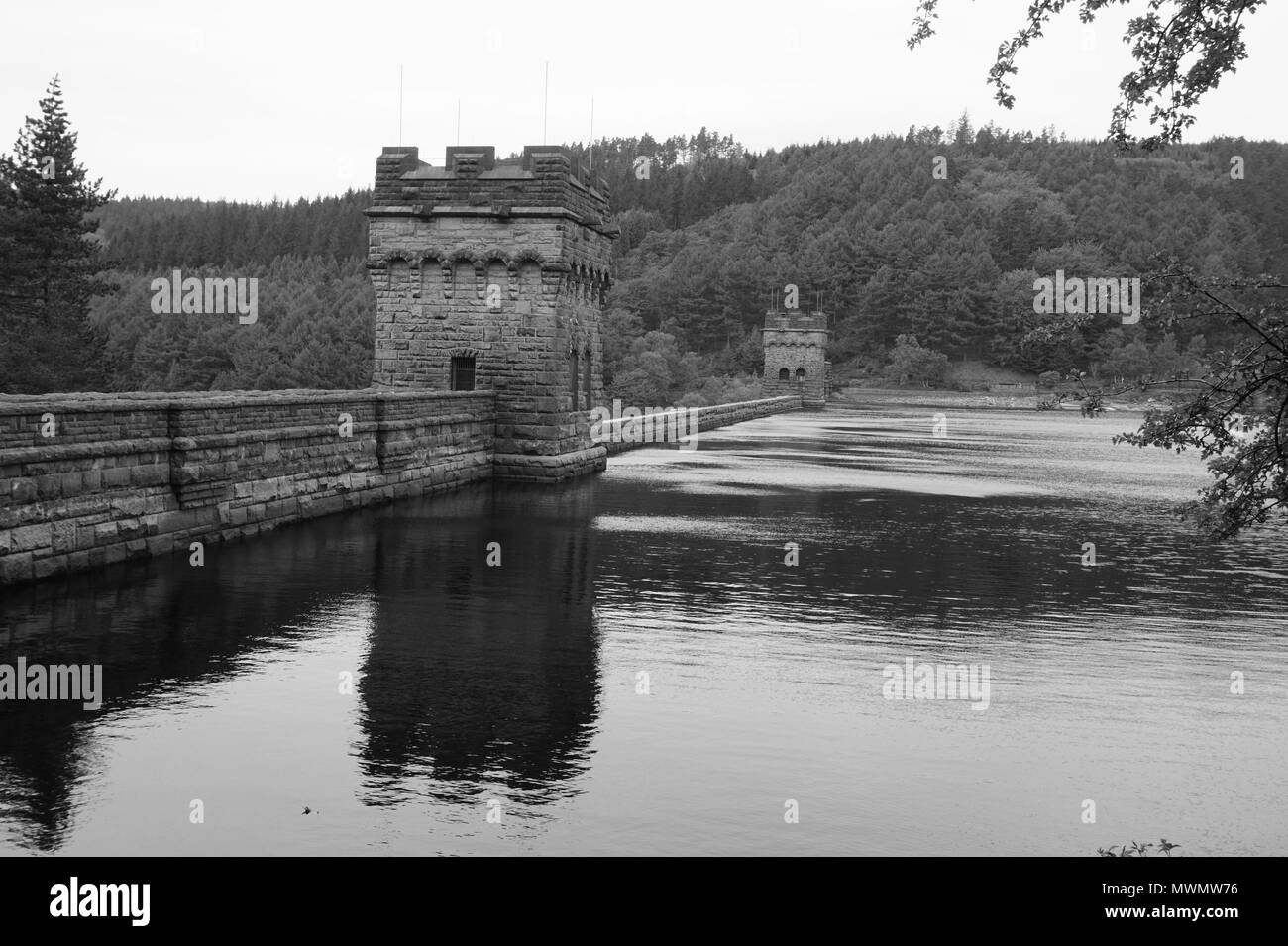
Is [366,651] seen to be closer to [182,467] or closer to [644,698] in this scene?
[644,698]

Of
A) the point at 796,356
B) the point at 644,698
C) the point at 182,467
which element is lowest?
the point at 644,698

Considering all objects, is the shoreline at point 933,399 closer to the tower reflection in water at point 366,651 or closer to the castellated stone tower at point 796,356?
the castellated stone tower at point 796,356

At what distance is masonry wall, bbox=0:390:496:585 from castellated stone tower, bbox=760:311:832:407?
6211cm

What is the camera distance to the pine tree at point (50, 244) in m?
47.5

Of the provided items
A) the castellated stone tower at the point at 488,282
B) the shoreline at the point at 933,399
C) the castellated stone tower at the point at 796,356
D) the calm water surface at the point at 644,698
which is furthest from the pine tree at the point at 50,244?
the shoreline at the point at 933,399

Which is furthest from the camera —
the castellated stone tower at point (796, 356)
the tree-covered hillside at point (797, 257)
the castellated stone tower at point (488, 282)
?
the tree-covered hillside at point (797, 257)

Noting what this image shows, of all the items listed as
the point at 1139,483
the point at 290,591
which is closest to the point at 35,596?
the point at 290,591

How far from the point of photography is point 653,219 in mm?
164000

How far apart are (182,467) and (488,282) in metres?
11.7

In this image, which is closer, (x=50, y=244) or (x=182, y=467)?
(x=182, y=467)

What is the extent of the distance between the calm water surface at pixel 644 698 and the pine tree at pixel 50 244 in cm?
3339

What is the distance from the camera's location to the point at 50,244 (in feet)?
163

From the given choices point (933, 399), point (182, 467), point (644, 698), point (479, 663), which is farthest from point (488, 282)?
point (933, 399)
